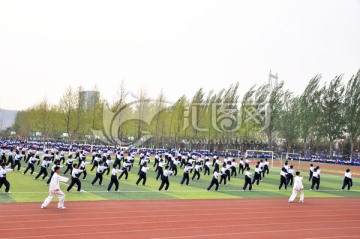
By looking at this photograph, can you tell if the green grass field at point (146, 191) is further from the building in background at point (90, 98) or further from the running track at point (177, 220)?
the building in background at point (90, 98)

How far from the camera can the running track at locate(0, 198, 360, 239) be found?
446 inches

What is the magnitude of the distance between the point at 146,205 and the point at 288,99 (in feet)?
181

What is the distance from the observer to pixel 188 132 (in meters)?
69.1

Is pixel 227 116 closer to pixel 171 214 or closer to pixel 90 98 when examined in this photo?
pixel 90 98

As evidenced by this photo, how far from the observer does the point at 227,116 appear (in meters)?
66.6

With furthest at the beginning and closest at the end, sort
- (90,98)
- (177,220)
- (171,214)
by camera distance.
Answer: (90,98) → (171,214) → (177,220)

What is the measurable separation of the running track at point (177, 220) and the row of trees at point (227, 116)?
139 feet

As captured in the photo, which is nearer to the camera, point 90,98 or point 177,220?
point 177,220

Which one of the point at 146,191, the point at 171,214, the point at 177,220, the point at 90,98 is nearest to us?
the point at 177,220

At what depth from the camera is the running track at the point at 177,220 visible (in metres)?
11.3

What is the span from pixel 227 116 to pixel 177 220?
53890mm

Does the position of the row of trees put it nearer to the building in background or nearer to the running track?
→ the building in background

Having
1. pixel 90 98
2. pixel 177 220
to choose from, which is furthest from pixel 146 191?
pixel 90 98

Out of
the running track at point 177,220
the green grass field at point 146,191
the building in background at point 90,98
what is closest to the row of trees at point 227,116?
the building in background at point 90,98
